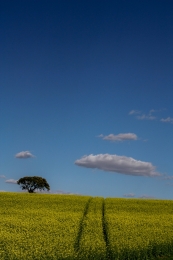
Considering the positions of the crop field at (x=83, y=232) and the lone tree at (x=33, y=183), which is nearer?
the crop field at (x=83, y=232)

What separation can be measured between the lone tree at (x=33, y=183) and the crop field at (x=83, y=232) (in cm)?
2811

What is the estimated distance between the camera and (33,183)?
Result: 63438mm

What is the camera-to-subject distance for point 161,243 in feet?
76.8

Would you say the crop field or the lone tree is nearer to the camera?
the crop field

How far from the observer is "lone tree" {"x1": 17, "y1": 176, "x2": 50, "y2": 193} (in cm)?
6312

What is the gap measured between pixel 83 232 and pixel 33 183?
132 feet

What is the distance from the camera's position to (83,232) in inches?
963

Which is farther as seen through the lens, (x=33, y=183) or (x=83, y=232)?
(x=33, y=183)

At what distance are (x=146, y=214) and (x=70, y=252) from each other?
44.2ft

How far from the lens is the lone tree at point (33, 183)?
6312 centimetres

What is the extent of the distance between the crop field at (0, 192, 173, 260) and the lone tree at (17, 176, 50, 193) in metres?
28.1

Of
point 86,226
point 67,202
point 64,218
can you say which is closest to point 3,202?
point 67,202

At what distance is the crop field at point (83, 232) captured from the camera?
21.0m

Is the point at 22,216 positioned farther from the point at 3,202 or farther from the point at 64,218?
the point at 3,202
